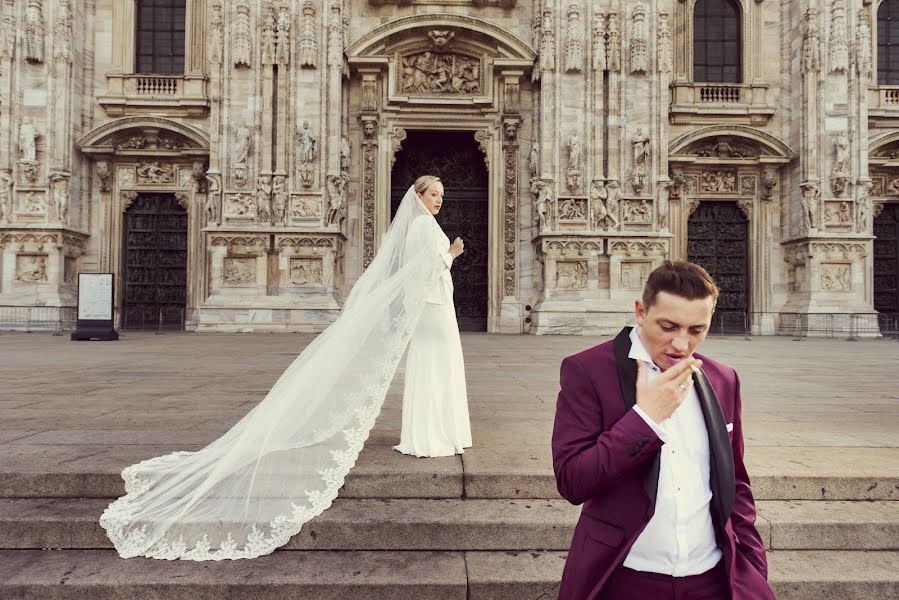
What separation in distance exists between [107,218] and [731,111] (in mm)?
19659

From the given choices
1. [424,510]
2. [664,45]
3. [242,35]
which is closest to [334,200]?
[242,35]

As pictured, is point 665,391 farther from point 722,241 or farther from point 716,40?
point 716,40

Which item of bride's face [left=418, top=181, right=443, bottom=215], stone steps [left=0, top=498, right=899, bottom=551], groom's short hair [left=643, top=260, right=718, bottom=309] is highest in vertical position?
bride's face [left=418, top=181, right=443, bottom=215]

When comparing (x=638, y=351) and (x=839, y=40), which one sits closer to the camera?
(x=638, y=351)

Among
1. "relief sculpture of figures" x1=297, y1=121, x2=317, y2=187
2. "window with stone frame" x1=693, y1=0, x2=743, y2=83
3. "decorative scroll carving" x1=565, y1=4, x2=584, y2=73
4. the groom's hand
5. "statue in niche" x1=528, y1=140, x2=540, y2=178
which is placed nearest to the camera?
the groom's hand

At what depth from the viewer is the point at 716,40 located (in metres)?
21.2

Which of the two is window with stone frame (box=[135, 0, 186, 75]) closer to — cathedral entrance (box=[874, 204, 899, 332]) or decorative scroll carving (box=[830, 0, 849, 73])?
decorative scroll carving (box=[830, 0, 849, 73])

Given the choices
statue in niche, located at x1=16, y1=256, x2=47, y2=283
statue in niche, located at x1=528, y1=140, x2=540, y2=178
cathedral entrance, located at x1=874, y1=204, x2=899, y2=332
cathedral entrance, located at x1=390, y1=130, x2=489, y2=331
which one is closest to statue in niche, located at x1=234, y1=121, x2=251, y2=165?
cathedral entrance, located at x1=390, y1=130, x2=489, y2=331

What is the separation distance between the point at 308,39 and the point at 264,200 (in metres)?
4.84

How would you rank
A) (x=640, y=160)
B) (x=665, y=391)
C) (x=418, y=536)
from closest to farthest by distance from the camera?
1. (x=665, y=391)
2. (x=418, y=536)
3. (x=640, y=160)

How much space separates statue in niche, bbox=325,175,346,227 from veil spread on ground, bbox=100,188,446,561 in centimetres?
1401

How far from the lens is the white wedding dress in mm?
4512

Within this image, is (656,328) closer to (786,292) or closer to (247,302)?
(247,302)

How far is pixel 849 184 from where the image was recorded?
63.1 ft
